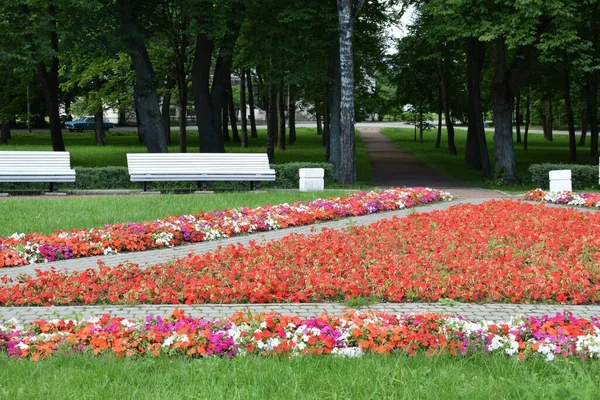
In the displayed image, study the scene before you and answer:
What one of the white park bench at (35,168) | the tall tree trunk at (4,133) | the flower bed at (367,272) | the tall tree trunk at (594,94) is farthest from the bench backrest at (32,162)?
the tall tree trunk at (4,133)

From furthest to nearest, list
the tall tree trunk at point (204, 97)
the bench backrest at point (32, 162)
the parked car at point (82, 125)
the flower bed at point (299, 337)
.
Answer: the parked car at point (82, 125), the tall tree trunk at point (204, 97), the bench backrest at point (32, 162), the flower bed at point (299, 337)

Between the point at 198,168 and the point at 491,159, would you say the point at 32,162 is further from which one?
the point at 491,159

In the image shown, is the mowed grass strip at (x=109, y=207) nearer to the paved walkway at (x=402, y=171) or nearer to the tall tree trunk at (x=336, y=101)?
the paved walkway at (x=402, y=171)

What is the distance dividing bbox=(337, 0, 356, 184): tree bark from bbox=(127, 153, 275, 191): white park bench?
328cm

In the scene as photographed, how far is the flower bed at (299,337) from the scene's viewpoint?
5863 millimetres

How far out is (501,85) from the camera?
2403cm

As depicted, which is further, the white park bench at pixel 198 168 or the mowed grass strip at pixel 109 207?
the white park bench at pixel 198 168

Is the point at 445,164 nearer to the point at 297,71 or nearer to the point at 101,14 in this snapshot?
the point at 297,71

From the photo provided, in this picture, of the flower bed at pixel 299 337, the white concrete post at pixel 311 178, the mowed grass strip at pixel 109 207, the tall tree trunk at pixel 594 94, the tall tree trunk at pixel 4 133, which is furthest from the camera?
the tall tree trunk at pixel 4 133

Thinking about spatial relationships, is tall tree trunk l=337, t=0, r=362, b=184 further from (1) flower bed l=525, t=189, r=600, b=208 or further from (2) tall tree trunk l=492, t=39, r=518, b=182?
(1) flower bed l=525, t=189, r=600, b=208

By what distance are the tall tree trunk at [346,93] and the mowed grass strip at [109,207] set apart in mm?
4061

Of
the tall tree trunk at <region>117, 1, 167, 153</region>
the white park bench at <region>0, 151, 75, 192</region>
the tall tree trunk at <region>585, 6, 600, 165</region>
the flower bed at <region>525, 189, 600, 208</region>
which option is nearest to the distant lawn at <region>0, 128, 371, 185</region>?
the tall tree trunk at <region>117, 1, 167, 153</region>

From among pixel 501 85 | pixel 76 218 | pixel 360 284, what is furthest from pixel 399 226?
pixel 501 85

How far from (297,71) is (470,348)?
19.5 metres
